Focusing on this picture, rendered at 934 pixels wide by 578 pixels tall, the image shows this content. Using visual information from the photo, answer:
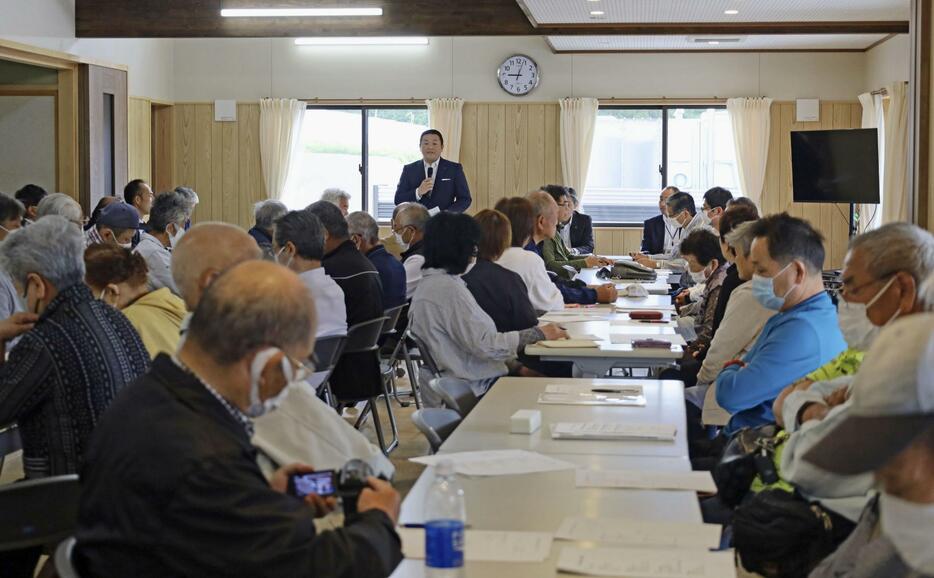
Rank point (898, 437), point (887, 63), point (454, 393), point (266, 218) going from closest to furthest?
point (898, 437)
point (454, 393)
point (266, 218)
point (887, 63)

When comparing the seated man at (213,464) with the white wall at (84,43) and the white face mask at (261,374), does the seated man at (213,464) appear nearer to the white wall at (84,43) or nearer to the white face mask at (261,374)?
the white face mask at (261,374)

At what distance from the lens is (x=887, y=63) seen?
42.8 feet

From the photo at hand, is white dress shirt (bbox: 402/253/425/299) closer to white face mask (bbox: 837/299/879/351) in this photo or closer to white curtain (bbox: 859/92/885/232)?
white face mask (bbox: 837/299/879/351)

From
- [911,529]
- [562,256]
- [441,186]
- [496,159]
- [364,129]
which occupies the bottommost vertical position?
[911,529]

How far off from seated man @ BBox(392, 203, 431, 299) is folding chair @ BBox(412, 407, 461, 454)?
4043mm

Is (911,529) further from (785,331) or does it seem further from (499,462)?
(785,331)

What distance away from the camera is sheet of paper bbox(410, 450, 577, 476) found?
10.1ft

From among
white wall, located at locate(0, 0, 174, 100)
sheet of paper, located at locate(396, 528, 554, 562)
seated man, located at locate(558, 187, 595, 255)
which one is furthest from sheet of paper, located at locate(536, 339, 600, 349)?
white wall, located at locate(0, 0, 174, 100)

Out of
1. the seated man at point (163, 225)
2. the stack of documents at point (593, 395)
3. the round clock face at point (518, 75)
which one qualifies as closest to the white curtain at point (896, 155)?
the round clock face at point (518, 75)

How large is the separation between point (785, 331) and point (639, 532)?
1.65m

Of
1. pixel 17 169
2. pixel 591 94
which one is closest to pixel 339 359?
pixel 17 169

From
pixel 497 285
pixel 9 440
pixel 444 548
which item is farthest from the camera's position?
pixel 497 285

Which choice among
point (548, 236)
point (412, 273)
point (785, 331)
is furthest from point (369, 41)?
point (785, 331)

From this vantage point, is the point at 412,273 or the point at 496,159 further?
the point at 496,159
